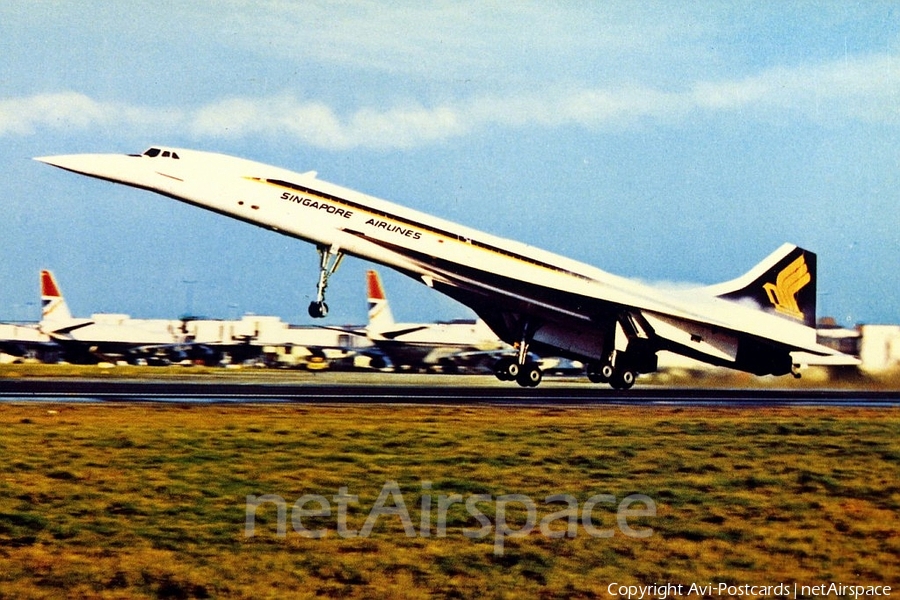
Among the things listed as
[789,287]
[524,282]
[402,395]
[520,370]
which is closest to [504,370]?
[520,370]

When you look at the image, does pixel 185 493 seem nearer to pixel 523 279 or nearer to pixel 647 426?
pixel 647 426

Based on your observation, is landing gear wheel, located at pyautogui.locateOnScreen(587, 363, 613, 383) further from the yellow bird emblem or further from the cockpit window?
the cockpit window

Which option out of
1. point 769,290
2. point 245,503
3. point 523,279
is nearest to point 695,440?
point 245,503

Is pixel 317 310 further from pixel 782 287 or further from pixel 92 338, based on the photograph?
pixel 92 338

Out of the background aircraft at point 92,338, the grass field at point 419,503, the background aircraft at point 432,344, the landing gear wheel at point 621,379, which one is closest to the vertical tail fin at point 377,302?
the background aircraft at point 432,344

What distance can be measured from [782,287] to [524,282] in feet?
34.8

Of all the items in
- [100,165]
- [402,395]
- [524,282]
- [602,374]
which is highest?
[100,165]

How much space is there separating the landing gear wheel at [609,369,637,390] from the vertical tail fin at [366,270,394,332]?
20.8m

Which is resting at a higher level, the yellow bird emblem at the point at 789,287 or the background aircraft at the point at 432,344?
the yellow bird emblem at the point at 789,287

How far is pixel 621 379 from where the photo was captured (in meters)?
34.8

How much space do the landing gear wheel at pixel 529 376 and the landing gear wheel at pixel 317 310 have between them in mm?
8211

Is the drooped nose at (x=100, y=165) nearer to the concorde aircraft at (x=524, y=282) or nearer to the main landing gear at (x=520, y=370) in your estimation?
the concorde aircraft at (x=524, y=282)

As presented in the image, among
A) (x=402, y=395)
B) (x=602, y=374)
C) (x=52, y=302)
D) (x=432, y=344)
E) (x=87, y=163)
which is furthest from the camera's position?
(x=52, y=302)

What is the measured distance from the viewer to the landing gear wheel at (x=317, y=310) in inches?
1098
